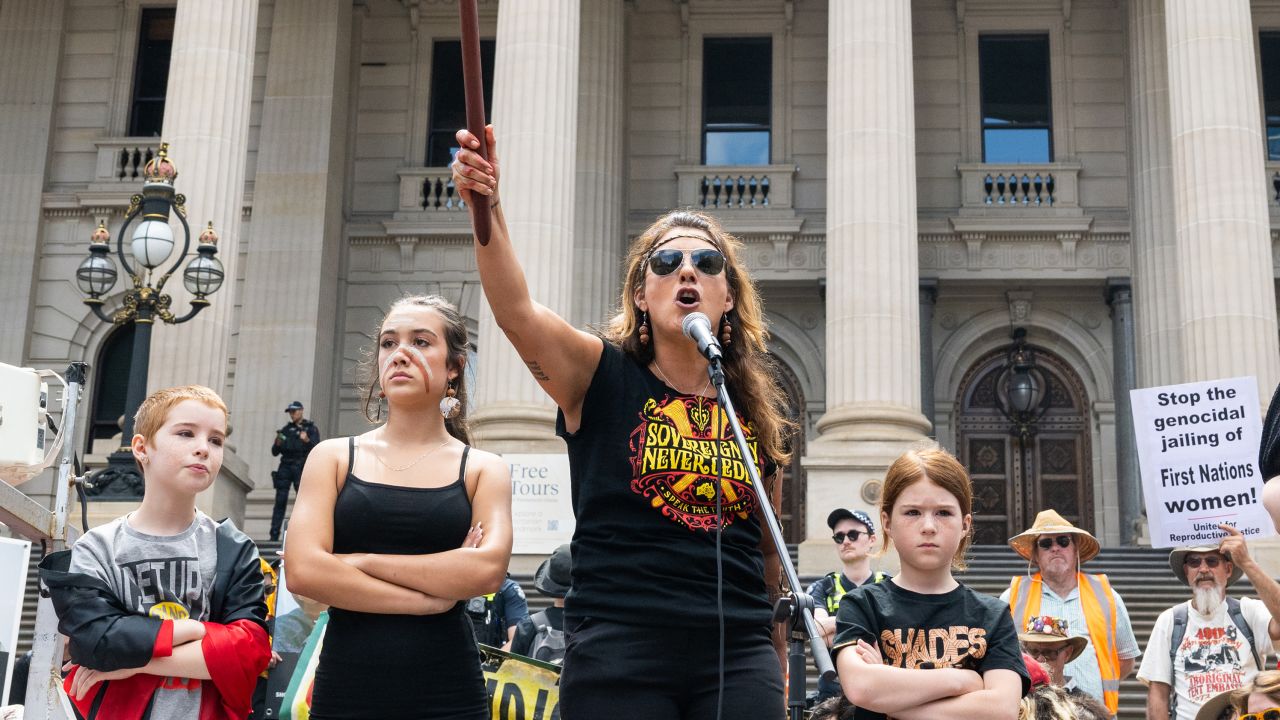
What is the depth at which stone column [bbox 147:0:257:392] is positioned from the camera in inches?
726

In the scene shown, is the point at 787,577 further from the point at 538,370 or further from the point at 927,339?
the point at 927,339

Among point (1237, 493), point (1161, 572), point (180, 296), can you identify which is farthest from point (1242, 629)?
point (180, 296)

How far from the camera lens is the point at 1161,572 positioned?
1728 centimetres

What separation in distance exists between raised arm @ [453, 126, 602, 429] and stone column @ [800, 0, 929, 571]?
45.6ft

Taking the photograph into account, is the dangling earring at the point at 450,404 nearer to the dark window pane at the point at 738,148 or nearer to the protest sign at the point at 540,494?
the protest sign at the point at 540,494

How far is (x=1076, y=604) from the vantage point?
845 centimetres

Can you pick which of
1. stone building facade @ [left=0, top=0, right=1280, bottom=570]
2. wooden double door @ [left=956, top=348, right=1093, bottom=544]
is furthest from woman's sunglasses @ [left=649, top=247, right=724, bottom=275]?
wooden double door @ [left=956, top=348, right=1093, bottom=544]

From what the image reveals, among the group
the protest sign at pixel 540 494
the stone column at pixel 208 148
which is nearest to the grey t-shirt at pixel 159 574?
the protest sign at pixel 540 494

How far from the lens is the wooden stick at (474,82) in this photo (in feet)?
9.70

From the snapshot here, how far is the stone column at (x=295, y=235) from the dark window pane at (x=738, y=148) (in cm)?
655

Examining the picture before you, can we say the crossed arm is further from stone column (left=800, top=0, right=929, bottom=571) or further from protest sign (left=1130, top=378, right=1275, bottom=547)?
stone column (left=800, top=0, right=929, bottom=571)

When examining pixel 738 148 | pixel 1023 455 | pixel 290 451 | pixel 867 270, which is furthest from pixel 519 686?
pixel 738 148

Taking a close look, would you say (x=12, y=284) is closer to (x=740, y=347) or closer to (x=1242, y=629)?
(x=1242, y=629)

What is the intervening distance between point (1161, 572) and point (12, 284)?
19.1m
